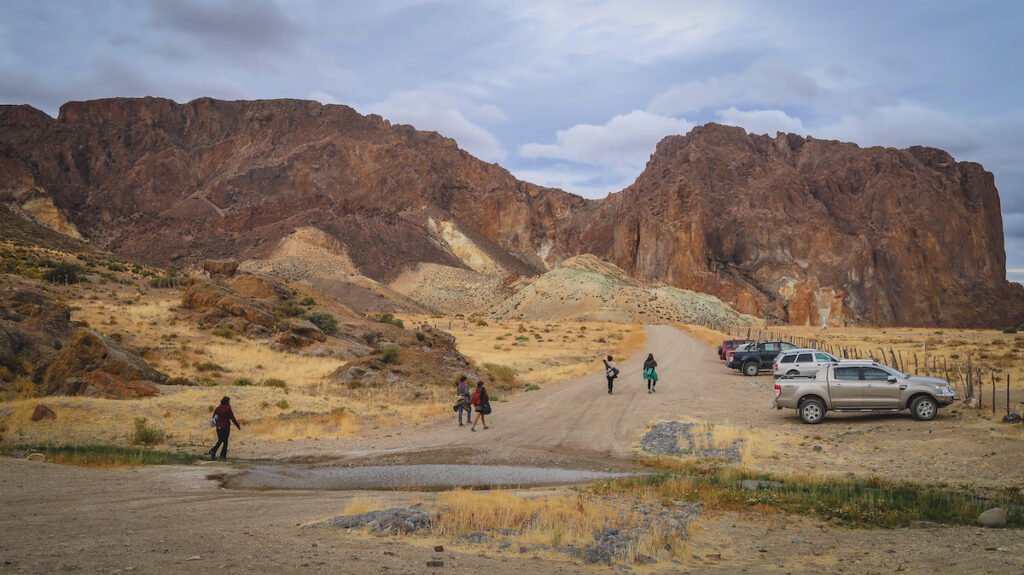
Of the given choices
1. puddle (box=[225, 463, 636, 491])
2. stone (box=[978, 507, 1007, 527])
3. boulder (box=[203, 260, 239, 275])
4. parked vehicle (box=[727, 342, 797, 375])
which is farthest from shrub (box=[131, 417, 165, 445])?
boulder (box=[203, 260, 239, 275])

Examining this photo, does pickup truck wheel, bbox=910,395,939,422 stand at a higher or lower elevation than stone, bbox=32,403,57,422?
higher

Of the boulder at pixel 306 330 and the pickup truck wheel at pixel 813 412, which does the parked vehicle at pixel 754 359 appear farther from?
the boulder at pixel 306 330

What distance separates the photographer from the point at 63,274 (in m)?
55.9

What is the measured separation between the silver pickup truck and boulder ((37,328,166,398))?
71.5 feet

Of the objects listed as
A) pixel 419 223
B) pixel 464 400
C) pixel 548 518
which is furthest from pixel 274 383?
pixel 419 223

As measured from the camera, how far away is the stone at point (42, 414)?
70.9 feet

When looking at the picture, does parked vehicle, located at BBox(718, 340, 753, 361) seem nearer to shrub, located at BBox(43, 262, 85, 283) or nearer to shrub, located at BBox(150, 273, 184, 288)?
shrub, located at BBox(150, 273, 184, 288)

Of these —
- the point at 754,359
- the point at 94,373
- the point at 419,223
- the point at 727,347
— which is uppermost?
the point at 419,223

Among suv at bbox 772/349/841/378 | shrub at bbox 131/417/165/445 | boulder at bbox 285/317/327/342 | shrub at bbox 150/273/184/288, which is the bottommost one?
shrub at bbox 131/417/165/445

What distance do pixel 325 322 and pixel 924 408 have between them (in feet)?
121

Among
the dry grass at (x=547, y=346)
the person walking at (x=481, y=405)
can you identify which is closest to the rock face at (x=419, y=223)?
the dry grass at (x=547, y=346)

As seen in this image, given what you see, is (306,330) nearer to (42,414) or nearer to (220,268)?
(220,268)

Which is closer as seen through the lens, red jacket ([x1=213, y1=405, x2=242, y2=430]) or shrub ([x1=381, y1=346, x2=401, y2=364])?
red jacket ([x1=213, y1=405, x2=242, y2=430])

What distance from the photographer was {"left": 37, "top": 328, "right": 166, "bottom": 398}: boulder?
25.7 m
